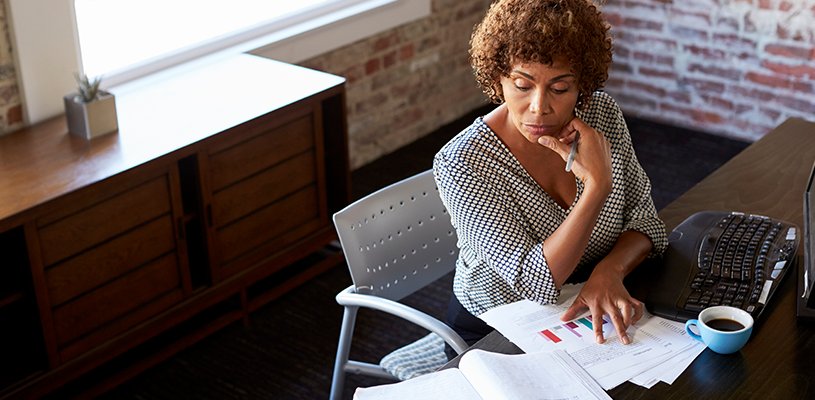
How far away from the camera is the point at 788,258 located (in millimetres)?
1648

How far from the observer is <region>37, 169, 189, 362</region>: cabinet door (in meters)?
2.22

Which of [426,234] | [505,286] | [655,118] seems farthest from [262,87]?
[655,118]

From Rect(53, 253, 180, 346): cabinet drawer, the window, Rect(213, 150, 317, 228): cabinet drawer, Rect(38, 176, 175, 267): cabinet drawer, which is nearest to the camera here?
Rect(38, 176, 175, 267): cabinet drawer

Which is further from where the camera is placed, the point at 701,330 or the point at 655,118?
the point at 655,118

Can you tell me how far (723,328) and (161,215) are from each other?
5.55 feet

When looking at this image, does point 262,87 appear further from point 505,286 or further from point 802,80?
point 802,80

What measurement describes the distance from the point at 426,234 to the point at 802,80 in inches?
113

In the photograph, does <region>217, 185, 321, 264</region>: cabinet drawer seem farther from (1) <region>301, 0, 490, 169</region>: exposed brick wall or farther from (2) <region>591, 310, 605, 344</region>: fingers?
(2) <region>591, 310, 605, 344</region>: fingers

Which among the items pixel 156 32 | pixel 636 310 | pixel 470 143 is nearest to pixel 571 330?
pixel 636 310

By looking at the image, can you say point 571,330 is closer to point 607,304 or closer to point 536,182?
point 607,304

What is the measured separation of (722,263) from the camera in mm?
1644

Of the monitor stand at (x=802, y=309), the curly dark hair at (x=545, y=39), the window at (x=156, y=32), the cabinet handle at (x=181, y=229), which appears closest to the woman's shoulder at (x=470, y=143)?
the curly dark hair at (x=545, y=39)

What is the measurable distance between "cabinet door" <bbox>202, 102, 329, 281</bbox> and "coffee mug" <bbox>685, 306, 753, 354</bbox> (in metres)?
1.61

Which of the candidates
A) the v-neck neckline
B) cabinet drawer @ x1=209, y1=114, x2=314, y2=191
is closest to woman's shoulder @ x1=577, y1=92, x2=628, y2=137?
the v-neck neckline
